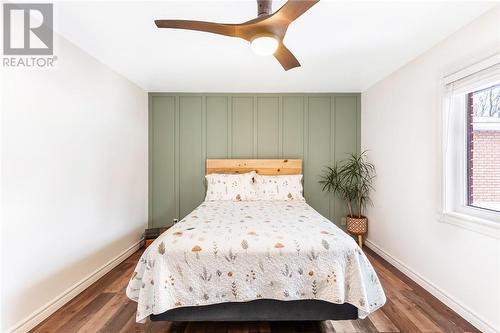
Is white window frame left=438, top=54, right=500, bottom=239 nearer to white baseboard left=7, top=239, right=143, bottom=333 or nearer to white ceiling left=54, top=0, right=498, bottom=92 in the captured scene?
white ceiling left=54, top=0, right=498, bottom=92

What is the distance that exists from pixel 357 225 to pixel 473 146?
1.76m

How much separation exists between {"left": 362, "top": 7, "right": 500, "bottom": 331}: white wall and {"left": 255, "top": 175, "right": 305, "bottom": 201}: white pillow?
1117mm

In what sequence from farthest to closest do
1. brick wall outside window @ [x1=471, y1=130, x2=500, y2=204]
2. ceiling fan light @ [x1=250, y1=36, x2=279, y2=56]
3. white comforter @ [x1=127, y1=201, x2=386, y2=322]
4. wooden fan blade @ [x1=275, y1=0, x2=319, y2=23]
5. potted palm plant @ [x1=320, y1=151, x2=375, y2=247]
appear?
potted palm plant @ [x1=320, y1=151, x2=375, y2=247], brick wall outside window @ [x1=471, y1=130, x2=500, y2=204], white comforter @ [x1=127, y1=201, x2=386, y2=322], ceiling fan light @ [x1=250, y1=36, x2=279, y2=56], wooden fan blade @ [x1=275, y1=0, x2=319, y2=23]

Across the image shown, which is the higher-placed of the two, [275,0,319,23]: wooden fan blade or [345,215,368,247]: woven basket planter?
[275,0,319,23]: wooden fan blade

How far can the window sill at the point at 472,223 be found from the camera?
1726mm

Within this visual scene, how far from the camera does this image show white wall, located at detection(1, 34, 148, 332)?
1.73 metres

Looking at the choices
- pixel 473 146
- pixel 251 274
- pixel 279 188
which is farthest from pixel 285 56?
pixel 279 188

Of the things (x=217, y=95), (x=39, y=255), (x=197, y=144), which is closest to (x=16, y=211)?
(x=39, y=255)

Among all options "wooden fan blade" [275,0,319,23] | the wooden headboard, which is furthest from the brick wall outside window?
the wooden headboard

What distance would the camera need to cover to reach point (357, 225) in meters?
3.45

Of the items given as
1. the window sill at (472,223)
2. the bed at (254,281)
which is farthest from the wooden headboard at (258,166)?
the bed at (254,281)

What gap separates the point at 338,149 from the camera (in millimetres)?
3865

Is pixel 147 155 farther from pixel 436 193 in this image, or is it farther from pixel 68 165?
pixel 436 193

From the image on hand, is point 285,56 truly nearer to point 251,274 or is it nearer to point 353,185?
point 251,274
